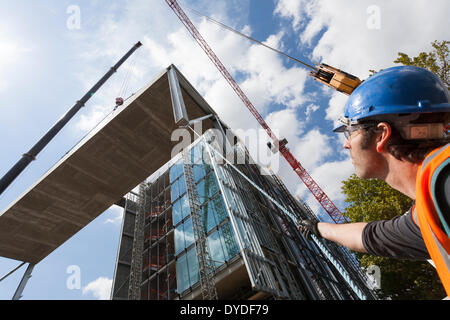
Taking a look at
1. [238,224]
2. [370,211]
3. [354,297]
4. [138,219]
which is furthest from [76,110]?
[354,297]

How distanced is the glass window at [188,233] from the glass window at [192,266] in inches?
29.7

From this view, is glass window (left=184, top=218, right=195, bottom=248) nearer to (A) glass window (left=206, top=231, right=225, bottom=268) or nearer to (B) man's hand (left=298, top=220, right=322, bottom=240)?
(A) glass window (left=206, top=231, right=225, bottom=268)

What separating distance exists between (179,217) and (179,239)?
2062mm

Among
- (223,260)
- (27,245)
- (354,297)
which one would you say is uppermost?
(27,245)

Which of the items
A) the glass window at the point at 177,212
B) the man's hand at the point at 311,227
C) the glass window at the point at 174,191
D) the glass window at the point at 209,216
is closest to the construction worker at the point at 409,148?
the man's hand at the point at 311,227

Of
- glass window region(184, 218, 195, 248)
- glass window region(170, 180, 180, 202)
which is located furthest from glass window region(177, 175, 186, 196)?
glass window region(184, 218, 195, 248)

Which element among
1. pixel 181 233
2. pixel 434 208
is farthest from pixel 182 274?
pixel 434 208

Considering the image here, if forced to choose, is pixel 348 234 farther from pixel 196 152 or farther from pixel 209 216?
pixel 196 152

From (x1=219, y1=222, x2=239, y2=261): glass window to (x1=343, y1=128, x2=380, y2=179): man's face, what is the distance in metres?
14.9

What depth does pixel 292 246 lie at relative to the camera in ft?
60.5
